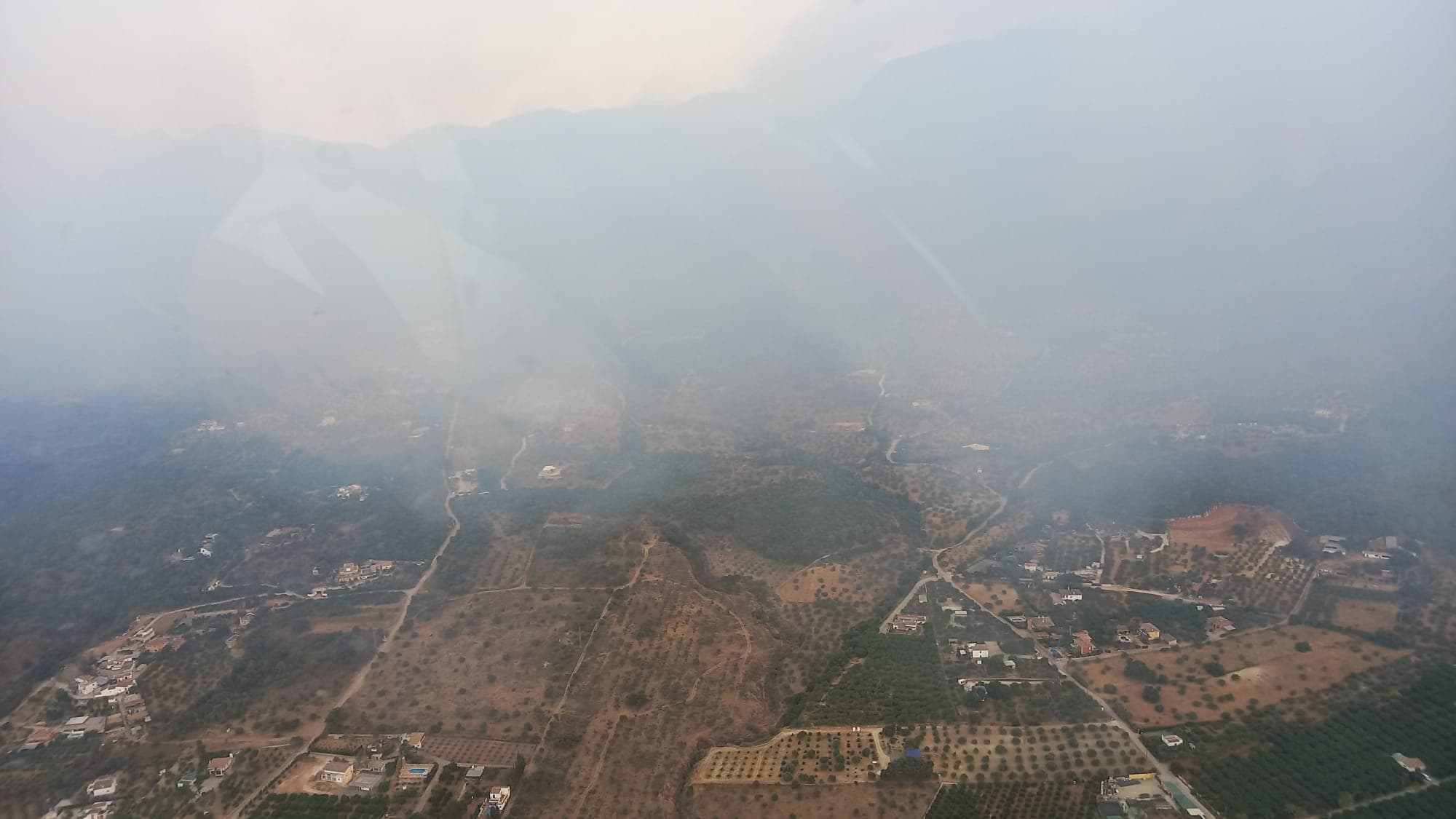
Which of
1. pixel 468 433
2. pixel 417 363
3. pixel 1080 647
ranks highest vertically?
pixel 417 363

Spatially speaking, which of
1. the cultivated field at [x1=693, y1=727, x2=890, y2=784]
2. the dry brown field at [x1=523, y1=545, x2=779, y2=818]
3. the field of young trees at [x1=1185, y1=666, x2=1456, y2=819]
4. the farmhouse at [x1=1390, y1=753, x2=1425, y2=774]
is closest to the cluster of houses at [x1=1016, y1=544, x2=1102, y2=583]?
the field of young trees at [x1=1185, y1=666, x2=1456, y2=819]

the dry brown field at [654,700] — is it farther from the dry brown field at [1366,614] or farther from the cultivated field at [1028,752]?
the dry brown field at [1366,614]

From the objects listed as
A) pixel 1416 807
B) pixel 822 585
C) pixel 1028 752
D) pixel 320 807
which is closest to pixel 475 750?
pixel 320 807

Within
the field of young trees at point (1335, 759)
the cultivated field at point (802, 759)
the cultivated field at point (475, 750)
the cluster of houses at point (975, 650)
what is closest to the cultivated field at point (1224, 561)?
the field of young trees at point (1335, 759)

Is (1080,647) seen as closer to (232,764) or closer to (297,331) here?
(232,764)

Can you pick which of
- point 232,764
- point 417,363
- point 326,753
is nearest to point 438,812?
point 326,753

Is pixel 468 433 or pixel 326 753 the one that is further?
pixel 468 433

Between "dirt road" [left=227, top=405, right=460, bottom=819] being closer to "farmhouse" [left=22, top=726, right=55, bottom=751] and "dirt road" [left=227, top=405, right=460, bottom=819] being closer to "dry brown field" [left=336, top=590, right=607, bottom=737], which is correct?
"dry brown field" [left=336, top=590, right=607, bottom=737]
